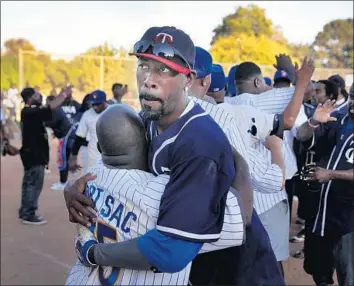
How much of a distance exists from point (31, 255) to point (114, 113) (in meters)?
4.40

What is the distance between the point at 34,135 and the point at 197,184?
6196mm

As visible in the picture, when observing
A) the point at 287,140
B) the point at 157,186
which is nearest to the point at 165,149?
the point at 157,186

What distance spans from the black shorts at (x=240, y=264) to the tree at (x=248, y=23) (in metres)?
37.1

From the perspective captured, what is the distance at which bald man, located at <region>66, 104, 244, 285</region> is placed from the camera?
1.61 m

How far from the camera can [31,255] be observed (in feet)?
18.7

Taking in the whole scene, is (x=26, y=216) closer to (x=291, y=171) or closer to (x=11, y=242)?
(x=11, y=242)

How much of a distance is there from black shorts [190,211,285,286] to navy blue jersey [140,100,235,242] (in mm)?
205

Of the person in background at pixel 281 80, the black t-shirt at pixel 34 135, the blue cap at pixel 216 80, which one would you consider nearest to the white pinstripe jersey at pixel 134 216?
the blue cap at pixel 216 80

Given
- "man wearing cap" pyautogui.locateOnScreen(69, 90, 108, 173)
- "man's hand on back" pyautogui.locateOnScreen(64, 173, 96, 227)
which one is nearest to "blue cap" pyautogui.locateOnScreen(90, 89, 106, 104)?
"man wearing cap" pyautogui.locateOnScreen(69, 90, 108, 173)

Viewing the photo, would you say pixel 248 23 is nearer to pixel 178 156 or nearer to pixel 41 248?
pixel 41 248

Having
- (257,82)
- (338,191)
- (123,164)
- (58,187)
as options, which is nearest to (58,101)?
(58,187)

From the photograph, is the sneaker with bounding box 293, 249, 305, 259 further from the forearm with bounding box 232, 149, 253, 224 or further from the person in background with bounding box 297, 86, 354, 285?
the forearm with bounding box 232, 149, 253, 224

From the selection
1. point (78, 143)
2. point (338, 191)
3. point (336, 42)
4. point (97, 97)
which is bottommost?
point (78, 143)

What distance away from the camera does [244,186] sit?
69.5 inches
